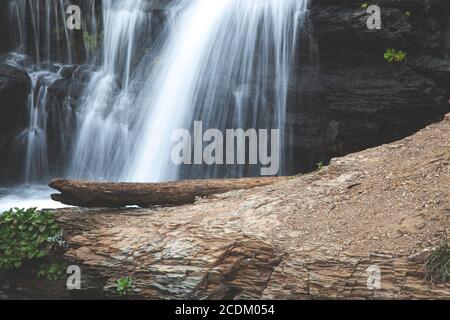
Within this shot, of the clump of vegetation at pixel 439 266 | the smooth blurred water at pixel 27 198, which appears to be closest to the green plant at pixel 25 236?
the smooth blurred water at pixel 27 198

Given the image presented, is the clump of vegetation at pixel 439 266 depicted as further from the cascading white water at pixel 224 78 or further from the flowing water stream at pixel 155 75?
the cascading white water at pixel 224 78

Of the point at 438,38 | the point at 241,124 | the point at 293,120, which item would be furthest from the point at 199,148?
the point at 438,38

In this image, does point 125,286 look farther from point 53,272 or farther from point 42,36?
point 42,36

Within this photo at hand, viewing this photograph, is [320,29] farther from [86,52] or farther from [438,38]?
[86,52]

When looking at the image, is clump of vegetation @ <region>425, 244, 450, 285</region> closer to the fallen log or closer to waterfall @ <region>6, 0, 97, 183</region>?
the fallen log

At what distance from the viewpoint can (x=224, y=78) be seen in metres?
10.7

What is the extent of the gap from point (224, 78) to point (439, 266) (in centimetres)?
590

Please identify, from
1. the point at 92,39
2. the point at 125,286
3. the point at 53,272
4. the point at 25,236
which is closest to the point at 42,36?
the point at 92,39

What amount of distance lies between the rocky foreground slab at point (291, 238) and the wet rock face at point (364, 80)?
2.00 m

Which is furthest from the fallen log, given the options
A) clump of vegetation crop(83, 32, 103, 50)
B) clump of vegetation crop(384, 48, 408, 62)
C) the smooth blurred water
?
clump of vegetation crop(83, 32, 103, 50)

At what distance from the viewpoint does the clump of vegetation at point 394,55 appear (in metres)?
9.77
